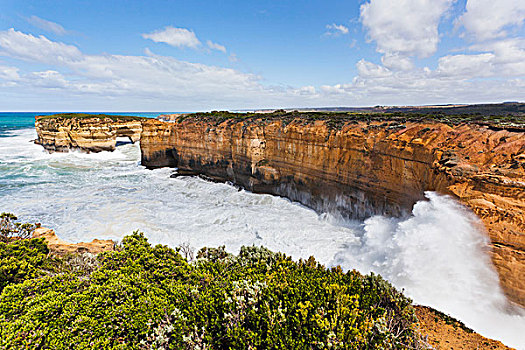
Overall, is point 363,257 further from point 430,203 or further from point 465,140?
point 465,140

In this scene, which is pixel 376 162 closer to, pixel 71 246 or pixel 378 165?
pixel 378 165

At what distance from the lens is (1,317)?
16.3 feet

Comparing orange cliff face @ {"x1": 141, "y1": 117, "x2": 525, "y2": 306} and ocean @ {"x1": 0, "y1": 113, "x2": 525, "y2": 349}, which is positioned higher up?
orange cliff face @ {"x1": 141, "y1": 117, "x2": 525, "y2": 306}

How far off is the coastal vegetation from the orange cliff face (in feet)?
19.6

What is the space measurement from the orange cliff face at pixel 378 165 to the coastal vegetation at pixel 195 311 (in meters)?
5.96

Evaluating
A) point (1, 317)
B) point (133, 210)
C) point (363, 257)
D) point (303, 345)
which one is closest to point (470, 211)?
point (363, 257)

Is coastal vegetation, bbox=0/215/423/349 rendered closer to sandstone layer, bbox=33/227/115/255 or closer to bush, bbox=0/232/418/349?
bush, bbox=0/232/418/349

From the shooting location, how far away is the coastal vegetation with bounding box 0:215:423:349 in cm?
457

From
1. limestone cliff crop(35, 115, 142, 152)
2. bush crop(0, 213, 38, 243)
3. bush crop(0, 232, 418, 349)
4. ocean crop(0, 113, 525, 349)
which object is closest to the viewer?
bush crop(0, 232, 418, 349)

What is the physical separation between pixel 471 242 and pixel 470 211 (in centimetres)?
125

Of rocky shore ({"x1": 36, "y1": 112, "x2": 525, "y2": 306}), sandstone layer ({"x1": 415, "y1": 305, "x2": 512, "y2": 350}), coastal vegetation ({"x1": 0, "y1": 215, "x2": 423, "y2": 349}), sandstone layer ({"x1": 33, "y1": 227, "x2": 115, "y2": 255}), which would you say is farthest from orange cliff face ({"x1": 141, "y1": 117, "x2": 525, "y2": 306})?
sandstone layer ({"x1": 33, "y1": 227, "x2": 115, "y2": 255})

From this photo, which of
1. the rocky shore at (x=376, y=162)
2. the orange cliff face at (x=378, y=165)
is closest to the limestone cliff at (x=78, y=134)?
the rocky shore at (x=376, y=162)

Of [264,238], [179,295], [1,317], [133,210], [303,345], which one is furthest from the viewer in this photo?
[133,210]

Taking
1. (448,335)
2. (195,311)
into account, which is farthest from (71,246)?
(448,335)
